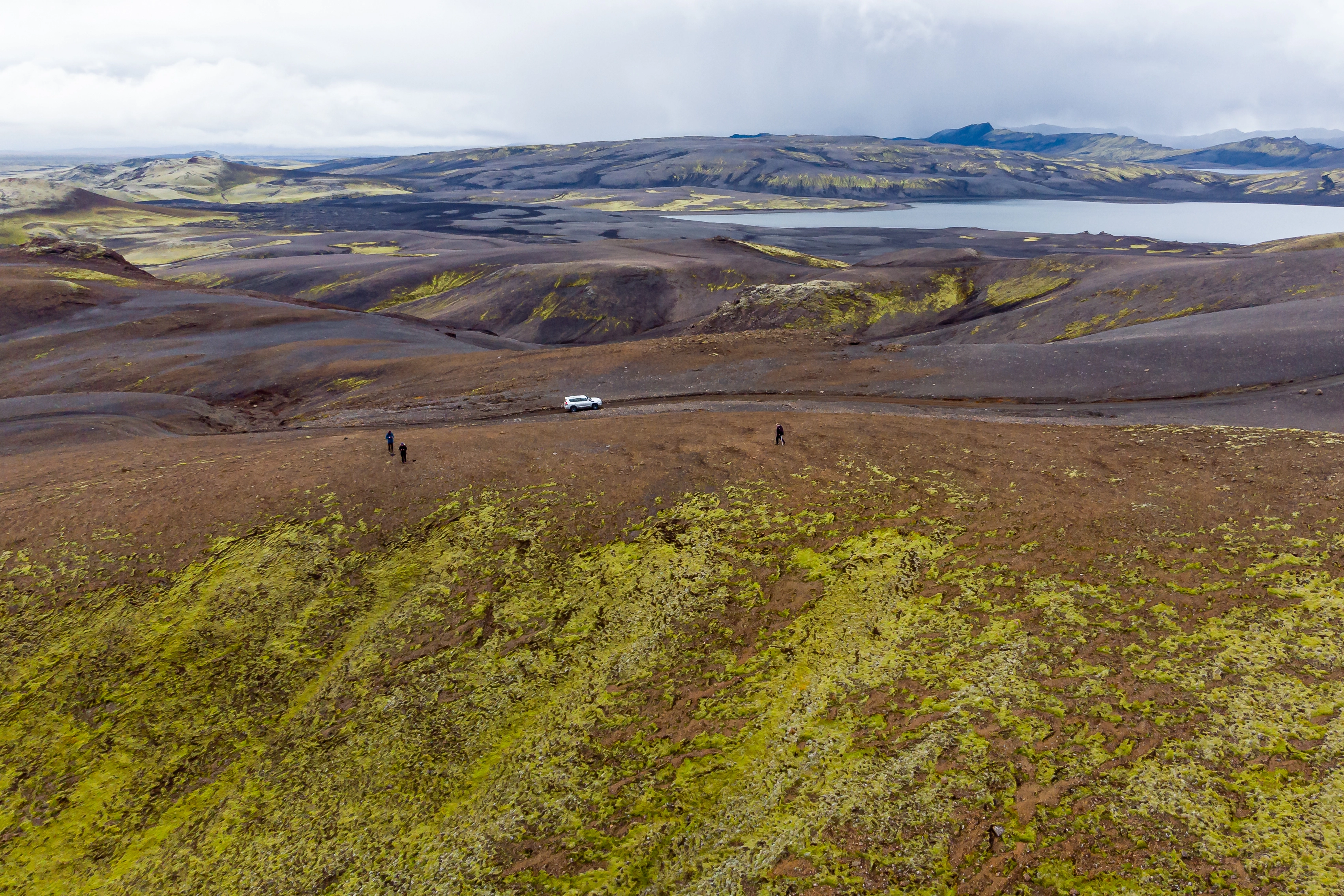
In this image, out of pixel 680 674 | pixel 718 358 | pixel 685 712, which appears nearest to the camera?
pixel 685 712

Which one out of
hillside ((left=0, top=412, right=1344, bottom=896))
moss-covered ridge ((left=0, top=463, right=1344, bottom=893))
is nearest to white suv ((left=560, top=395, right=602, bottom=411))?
hillside ((left=0, top=412, right=1344, bottom=896))

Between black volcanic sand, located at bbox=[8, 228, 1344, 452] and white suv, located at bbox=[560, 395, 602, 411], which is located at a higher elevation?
black volcanic sand, located at bbox=[8, 228, 1344, 452]

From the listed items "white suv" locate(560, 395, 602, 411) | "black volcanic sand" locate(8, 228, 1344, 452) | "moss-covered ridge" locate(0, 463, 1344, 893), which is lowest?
"moss-covered ridge" locate(0, 463, 1344, 893)

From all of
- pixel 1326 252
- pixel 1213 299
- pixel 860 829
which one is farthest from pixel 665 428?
pixel 1326 252

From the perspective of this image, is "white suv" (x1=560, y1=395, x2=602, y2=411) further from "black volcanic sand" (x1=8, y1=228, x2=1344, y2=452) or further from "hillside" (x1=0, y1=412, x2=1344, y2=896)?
"hillside" (x1=0, y1=412, x2=1344, y2=896)

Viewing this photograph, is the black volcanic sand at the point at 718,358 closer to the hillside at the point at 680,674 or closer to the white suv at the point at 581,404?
the white suv at the point at 581,404

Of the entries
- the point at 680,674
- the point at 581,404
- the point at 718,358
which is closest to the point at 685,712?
the point at 680,674

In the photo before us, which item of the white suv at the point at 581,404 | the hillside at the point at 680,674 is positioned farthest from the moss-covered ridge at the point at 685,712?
the white suv at the point at 581,404

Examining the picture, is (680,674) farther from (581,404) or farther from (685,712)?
(581,404)
